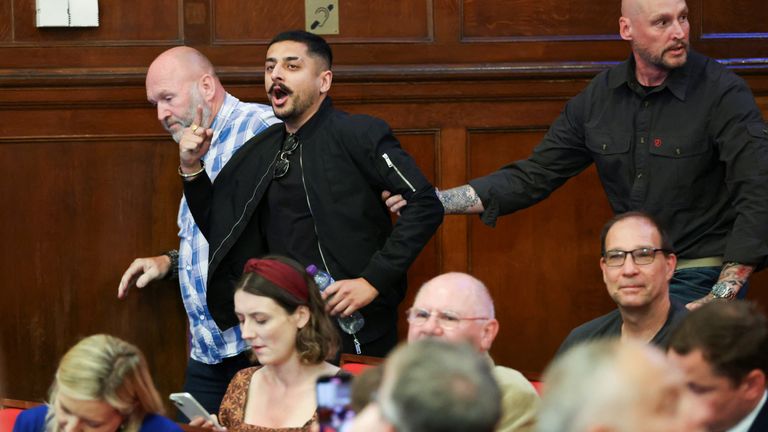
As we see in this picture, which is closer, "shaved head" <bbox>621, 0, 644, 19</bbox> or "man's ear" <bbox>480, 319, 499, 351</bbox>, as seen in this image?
"man's ear" <bbox>480, 319, 499, 351</bbox>

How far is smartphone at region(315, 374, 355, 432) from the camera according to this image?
2.21 metres

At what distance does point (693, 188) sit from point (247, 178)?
56.7 inches

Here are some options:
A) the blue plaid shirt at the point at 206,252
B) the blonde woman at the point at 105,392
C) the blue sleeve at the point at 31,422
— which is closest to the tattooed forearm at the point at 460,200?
the blue plaid shirt at the point at 206,252

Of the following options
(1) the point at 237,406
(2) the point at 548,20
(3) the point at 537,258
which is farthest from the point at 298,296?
(2) the point at 548,20

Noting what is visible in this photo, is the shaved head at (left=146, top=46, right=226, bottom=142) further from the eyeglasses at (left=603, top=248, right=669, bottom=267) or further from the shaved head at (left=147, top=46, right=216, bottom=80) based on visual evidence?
the eyeglasses at (left=603, top=248, right=669, bottom=267)

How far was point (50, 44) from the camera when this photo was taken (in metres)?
4.97

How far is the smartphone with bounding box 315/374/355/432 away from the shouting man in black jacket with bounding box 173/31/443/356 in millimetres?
1737

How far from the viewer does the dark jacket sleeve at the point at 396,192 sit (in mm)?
4070

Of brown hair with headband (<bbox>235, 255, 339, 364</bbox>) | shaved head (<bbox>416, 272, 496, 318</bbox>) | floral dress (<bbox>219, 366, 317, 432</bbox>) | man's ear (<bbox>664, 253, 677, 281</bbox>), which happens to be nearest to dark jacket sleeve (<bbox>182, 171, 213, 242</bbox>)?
brown hair with headband (<bbox>235, 255, 339, 364</bbox>)

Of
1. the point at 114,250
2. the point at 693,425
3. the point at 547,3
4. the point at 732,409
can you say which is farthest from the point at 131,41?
the point at 693,425

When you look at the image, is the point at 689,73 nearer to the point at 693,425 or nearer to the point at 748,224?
the point at 748,224

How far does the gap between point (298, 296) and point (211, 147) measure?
1.13m

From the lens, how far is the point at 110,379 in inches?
122

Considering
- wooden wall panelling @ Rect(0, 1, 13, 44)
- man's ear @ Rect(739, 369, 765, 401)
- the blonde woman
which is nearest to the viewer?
man's ear @ Rect(739, 369, 765, 401)
